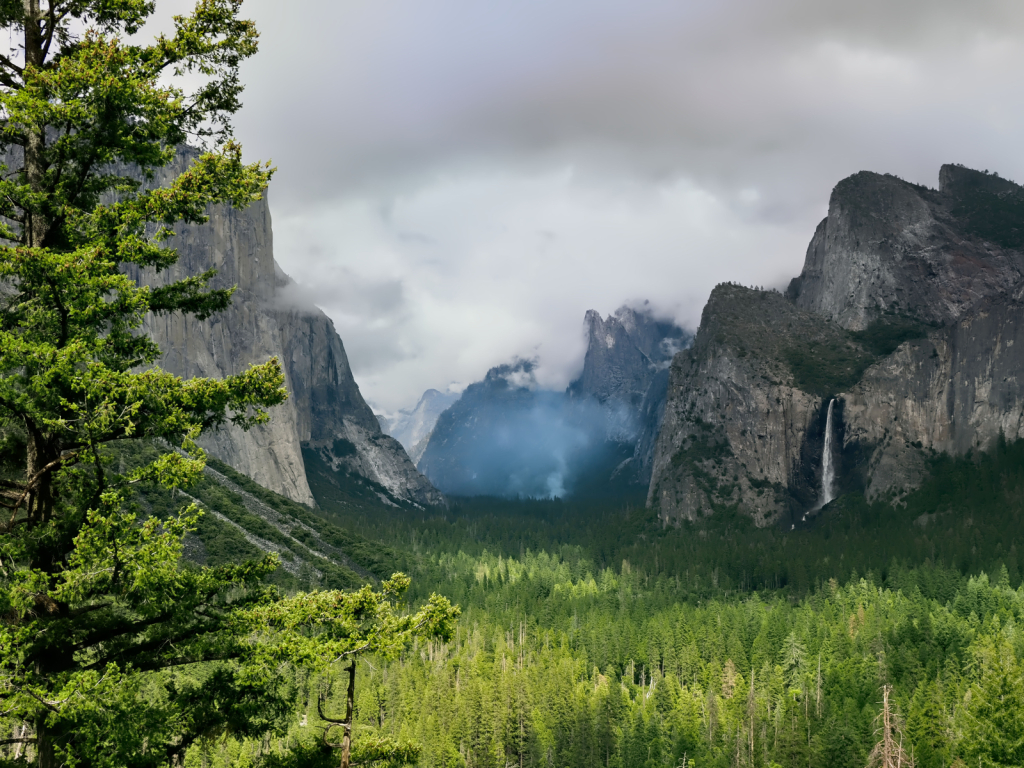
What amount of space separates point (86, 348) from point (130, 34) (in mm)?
6915

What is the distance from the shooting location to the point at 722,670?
96.0 m

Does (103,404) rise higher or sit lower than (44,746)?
higher

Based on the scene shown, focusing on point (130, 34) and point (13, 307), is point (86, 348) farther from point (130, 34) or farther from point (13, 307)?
point (130, 34)

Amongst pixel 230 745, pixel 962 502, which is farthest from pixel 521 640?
pixel 962 502

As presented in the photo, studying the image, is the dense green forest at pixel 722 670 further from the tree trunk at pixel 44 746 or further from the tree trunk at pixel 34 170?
the tree trunk at pixel 34 170

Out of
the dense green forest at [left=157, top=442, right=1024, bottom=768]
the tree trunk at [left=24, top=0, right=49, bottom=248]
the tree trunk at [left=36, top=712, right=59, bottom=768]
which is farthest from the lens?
the dense green forest at [left=157, top=442, right=1024, bottom=768]

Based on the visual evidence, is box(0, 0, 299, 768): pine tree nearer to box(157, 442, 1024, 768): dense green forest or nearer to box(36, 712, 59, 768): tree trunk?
box(36, 712, 59, 768): tree trunk

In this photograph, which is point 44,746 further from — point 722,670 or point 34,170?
point 722,670

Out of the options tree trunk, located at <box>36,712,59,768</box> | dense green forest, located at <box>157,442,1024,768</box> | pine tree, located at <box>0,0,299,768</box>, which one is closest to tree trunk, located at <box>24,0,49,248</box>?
pine tree, located at <box>0,0,299,768</box>

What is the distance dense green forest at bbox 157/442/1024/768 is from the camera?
64.9 meters

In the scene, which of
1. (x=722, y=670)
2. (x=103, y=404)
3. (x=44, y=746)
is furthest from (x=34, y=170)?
(x=722, y=670)

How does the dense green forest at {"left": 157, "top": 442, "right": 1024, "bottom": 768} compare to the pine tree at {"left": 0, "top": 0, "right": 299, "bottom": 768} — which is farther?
the dense green forest at {"left": 157, "top": 442, "right": 1024, "bottom": 768}

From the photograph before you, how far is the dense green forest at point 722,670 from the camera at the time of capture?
64.9 metres

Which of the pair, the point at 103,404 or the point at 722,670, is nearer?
the point at 103,404
